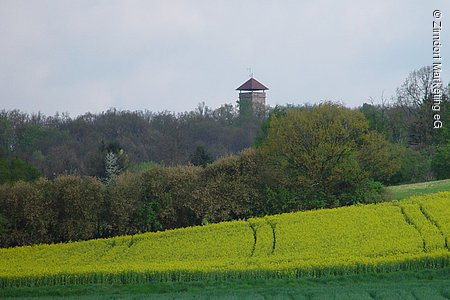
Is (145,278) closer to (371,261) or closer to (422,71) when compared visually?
(371,261)

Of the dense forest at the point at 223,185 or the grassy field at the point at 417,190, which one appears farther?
the grassy field at the point at 417,190

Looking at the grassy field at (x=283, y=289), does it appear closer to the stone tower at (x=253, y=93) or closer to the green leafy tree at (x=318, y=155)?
the green leafy tree at (x=318, y=155)

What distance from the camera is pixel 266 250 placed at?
32875mm

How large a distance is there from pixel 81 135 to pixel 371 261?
5859cm

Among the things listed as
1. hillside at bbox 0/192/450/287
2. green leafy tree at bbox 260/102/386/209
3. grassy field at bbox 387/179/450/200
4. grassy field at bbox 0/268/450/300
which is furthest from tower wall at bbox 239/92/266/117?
grassy field at bbox 0/268/450/300

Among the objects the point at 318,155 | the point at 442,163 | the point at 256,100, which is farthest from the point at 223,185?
the point at 256,100

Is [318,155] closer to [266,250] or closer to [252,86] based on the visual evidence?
[266,250]

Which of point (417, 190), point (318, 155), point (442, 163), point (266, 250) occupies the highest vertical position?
point (318, 155)

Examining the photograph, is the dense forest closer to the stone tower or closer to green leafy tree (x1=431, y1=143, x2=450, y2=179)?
green leafy tree (x1=431, y1=143, x2=450, y2=179)

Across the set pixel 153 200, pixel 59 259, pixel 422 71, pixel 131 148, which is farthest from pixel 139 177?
pixel 422 71

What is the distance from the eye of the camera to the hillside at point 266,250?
28.2 m

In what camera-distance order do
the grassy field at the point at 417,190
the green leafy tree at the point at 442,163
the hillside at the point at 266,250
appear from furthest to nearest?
the green leafy tree at the point at 442,163
the grassy field at the point at 417,190
the hillside at the point at 266,250

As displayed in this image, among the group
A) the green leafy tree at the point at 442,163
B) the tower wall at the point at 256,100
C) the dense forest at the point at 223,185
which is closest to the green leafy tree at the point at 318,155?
the dense forest at the point at 223,185

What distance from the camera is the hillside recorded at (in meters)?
28.2
